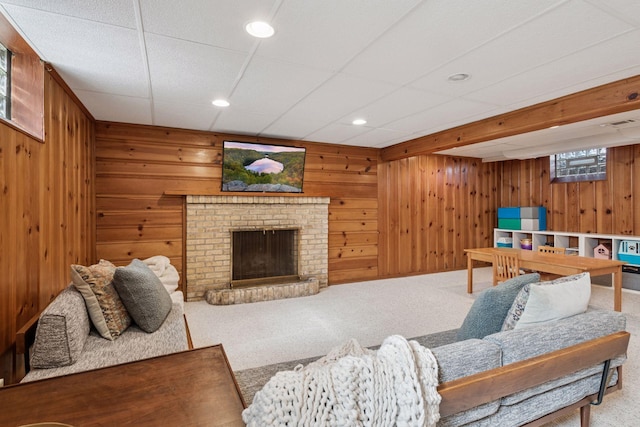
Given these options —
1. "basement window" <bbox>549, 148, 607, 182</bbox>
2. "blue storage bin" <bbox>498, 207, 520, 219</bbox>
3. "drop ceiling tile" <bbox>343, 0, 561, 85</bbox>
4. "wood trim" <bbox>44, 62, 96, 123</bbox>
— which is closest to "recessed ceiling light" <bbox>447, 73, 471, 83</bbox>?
"drop ceiling tile" <bbox>343, 0, 561, 85</bbox>

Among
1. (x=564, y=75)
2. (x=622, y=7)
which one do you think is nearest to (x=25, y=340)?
(x=622, y=7)

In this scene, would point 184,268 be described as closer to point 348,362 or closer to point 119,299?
point 119,299

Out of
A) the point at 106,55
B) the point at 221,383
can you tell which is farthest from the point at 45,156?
the point at 221,383

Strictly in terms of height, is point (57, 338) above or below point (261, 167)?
below

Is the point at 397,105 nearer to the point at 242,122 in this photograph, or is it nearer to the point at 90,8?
the point at 242,122

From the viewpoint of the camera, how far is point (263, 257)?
488cm

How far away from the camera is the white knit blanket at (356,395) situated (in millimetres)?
973

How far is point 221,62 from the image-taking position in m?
2.34

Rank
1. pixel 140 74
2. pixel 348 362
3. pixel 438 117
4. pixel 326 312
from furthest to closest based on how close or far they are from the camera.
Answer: pixel 326 312
pixel 438 117
pixel 140 74
pixel 348 362

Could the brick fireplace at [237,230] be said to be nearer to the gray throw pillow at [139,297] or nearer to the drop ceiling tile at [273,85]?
the drop ceiling tile at [273,85]

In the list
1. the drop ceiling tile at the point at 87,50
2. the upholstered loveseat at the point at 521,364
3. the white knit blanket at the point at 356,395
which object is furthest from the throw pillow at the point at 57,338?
the drop ceiling tile at the point at 87,50

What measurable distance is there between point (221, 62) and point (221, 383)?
6.85ft

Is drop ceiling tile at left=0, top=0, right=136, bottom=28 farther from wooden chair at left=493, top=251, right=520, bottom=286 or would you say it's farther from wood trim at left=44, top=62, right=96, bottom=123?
wooden chair at left=493, top=251, right=520, bottom=286

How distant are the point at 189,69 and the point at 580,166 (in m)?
6.56
